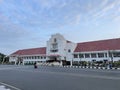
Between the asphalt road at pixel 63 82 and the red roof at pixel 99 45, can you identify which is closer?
the asphalt road at pixel 63 82

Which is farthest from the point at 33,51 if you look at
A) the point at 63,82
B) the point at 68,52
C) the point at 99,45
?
the point at 63,82

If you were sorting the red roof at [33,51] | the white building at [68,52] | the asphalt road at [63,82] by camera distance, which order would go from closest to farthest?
the asphalt road at [63,82]
the white building at [68,52]
the red roof at [33,51]

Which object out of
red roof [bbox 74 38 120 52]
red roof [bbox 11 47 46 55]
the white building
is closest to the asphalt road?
the white building

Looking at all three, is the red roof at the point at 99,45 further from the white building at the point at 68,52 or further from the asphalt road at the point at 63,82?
the asphalt road at the point at 63,82

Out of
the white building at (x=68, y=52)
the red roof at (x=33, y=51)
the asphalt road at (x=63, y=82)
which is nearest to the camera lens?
the asphalt road at (x=63, y=82)

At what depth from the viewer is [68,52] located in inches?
2215

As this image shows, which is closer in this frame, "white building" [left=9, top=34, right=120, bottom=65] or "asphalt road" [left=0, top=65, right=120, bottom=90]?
"asphalt road" [left=0, top=65, right=120, bottom=90]

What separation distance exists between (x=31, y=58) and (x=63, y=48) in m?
14.8

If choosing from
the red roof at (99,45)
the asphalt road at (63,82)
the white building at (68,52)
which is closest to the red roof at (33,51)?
the white building at (68,52)

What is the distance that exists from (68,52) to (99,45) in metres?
10.9

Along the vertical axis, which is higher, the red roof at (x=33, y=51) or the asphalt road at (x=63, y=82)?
the red roof at (x=33, y=51)

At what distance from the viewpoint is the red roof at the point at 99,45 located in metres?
45.8

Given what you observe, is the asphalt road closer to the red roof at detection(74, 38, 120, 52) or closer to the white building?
the white building

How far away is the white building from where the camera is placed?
45734mm
